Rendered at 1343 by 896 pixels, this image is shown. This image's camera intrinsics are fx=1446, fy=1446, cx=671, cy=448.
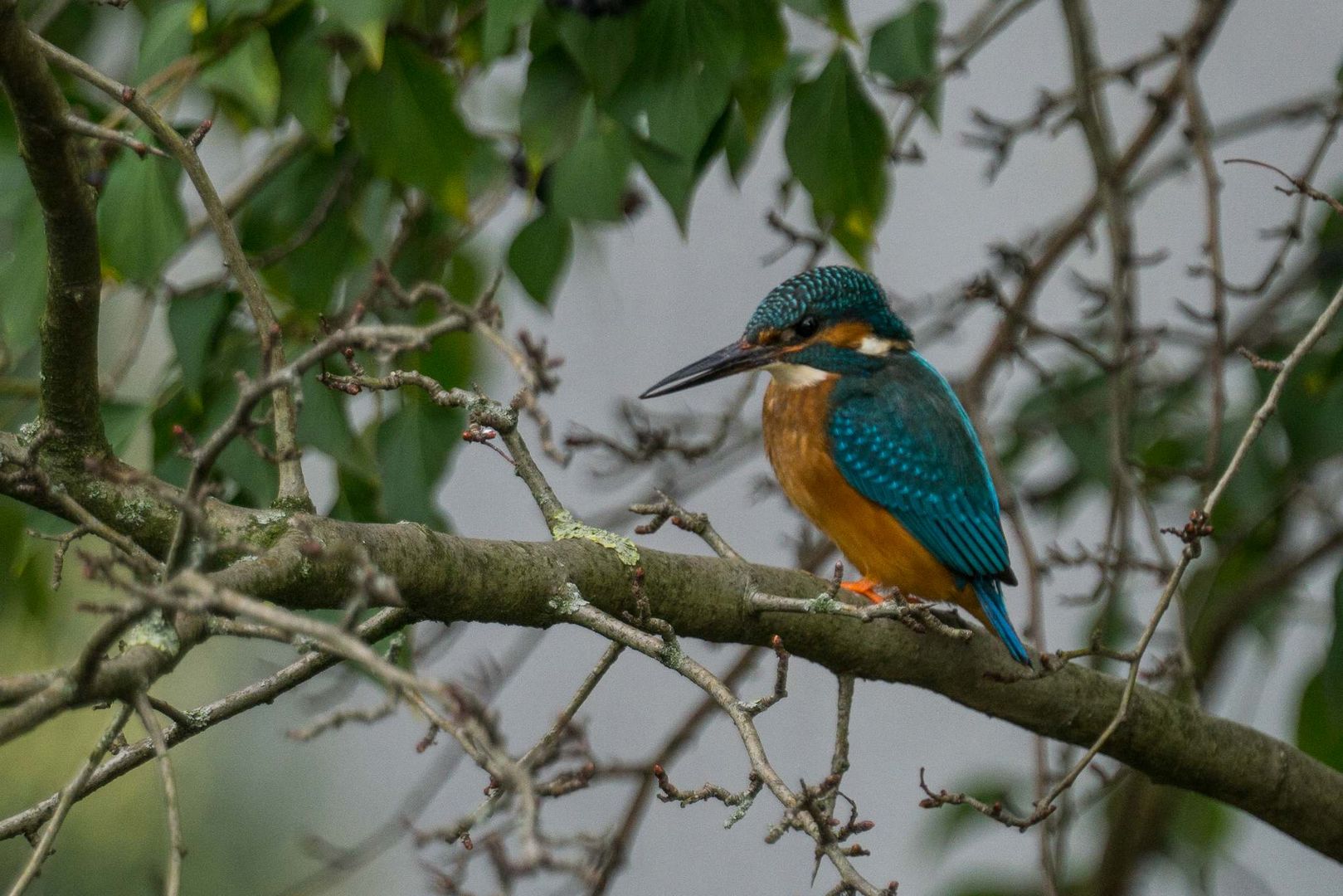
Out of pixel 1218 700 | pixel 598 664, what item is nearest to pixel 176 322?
pixel 598 664

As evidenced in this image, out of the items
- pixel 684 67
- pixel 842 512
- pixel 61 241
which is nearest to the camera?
pixel 61 241

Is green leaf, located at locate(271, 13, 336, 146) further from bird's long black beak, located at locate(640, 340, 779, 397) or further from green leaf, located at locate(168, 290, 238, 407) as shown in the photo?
bird's long black beak, located at locate(640, 340, 779, 397)

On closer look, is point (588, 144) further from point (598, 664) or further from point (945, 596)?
point (945, 596)

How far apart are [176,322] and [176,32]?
0.33 metres

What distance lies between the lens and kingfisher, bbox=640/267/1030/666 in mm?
2098

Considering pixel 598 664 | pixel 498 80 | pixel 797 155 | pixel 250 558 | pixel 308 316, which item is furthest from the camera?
pixel 498 80

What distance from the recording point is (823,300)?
224 cm

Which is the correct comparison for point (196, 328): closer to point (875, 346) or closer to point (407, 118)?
point (407, 118)

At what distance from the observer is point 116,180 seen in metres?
1.51

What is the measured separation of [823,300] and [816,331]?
0.05m

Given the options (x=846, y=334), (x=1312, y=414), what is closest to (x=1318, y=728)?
(x=1312, y=414)

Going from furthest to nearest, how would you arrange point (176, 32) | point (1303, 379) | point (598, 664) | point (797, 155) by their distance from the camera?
point (1303, 379) < point (797, 155) < point (176, 32) < point (598, 664)

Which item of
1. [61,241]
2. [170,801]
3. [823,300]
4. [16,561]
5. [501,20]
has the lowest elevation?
[170,801]

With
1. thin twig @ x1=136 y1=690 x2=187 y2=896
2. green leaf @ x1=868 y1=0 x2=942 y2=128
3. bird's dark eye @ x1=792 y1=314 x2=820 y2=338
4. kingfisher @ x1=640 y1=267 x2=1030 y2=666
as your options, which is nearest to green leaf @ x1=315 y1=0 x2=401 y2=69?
thin twig @ x1=136 y1=690 x2=187 y2=896
